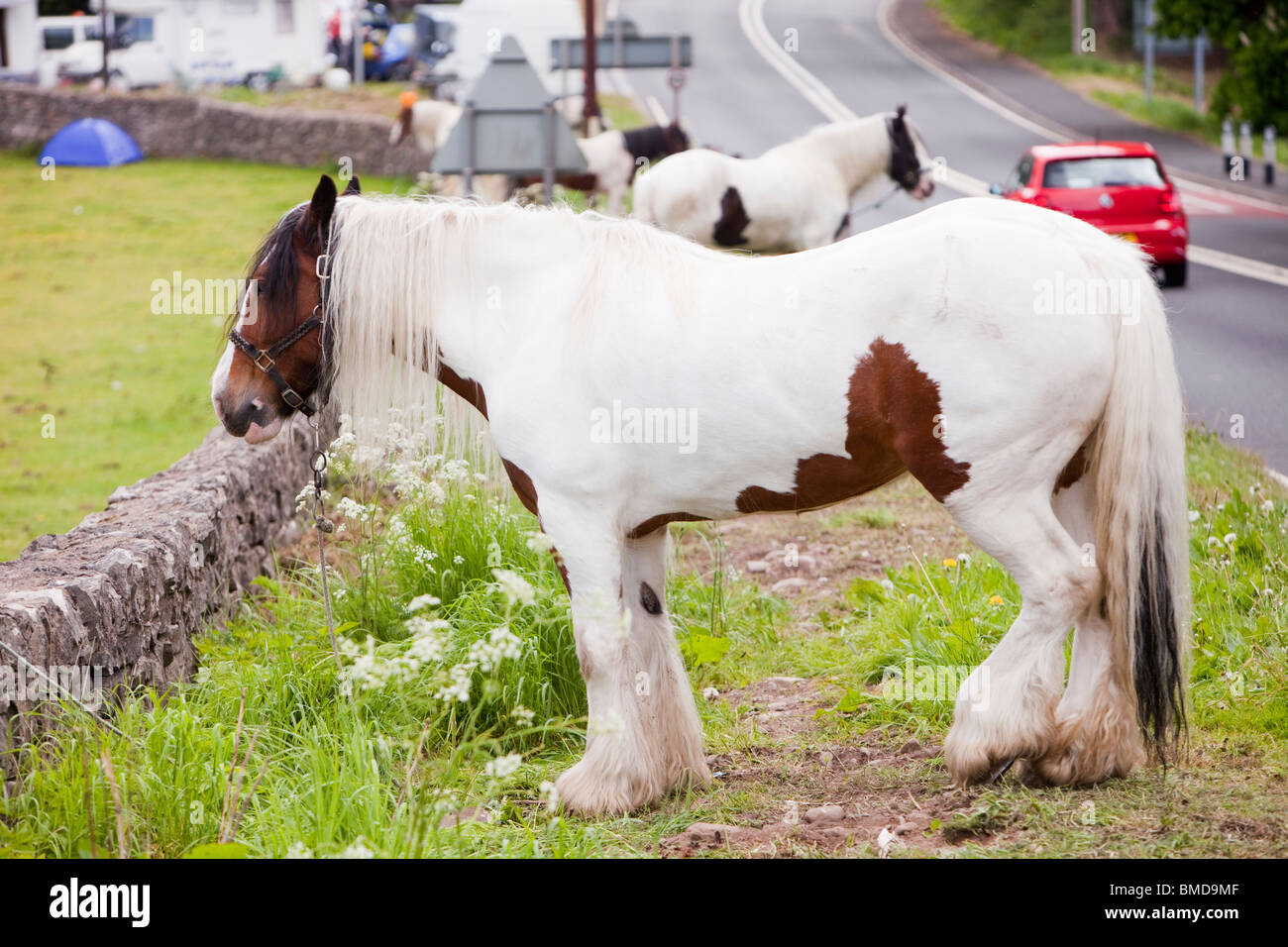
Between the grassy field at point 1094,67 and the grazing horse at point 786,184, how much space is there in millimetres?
14802

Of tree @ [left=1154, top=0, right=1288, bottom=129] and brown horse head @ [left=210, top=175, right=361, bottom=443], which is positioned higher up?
tree @ [left=1154, top=0, right=1288, bottom=129]

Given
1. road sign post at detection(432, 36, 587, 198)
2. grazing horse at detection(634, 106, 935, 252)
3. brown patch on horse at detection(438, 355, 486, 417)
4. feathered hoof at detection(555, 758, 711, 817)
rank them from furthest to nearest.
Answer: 1. grazing horse at detection(634, 106, 935, 252)
2. road sign post at detection(432, 36, 587, 198)
3. brown patch on horse at detection(438, 355, 486, 417)
4. feathered hoof at detection(555, 758, 711, 817)

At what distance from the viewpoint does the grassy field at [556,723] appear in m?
3.80

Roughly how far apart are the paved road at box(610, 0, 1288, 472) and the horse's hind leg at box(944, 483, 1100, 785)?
116 cm

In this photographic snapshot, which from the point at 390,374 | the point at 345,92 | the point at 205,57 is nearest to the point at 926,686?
the point at 390,374

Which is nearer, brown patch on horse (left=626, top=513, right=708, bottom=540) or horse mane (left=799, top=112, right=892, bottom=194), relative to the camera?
brown patch on horse (left=626, top=513, right=708, bottom=540)

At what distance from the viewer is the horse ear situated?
4.20 meters

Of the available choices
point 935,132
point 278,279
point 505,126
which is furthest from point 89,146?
point 278,279

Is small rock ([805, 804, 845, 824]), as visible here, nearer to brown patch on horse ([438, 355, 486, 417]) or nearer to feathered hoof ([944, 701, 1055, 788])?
feathered hoof ([944, 701, 1055, 788])

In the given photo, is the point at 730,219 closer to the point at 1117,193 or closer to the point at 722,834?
the point at 1117,193

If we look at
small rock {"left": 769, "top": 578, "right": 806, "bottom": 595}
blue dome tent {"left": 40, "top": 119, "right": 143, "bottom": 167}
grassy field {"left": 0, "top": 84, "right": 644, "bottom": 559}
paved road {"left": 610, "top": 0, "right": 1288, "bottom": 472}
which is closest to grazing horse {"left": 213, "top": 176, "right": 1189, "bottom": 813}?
paved road {"left": 610, "top": 0, "right": 1288, "bottom": 472}

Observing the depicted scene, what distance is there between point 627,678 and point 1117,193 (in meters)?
11.8

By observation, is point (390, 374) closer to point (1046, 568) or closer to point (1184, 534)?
point (1046, 568)

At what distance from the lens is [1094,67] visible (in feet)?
111
